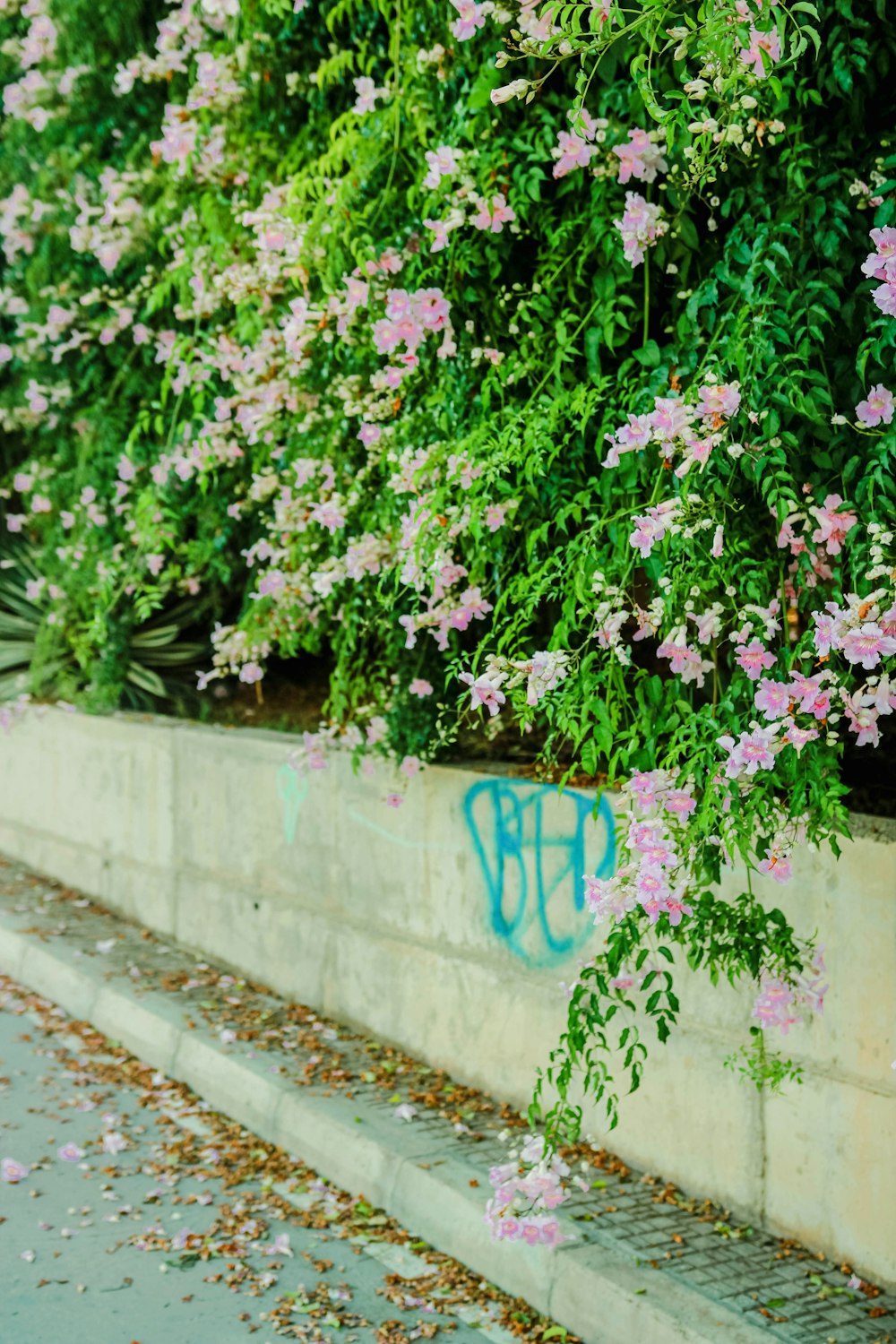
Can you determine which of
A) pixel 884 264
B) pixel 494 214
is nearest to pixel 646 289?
pixel 494 214

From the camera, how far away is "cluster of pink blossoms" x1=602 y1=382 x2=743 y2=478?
319cm

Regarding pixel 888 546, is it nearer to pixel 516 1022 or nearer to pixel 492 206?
pixel 492 206

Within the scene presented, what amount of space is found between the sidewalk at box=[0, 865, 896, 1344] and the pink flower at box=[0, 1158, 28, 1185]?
2.82 feet

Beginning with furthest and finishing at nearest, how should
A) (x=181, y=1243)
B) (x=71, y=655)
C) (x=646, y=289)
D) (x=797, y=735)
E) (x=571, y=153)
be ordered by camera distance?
(x=71, y=655), (x=181, y=1243), (x=646, y=289), (x=571, y=153), (x=797, y=735)

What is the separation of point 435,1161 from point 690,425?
2.56m

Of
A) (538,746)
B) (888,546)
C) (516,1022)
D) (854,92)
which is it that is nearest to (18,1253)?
(516,1022)

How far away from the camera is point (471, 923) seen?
540 cm

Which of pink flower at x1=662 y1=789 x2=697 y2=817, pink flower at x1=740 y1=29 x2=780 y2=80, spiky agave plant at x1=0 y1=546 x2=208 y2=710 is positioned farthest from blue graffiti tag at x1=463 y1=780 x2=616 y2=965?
spiky agave plant at x1=0 y1=546 x2=208 y2=710

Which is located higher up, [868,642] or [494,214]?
[494,214]

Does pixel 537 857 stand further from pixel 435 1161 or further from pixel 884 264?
pixel 884 264

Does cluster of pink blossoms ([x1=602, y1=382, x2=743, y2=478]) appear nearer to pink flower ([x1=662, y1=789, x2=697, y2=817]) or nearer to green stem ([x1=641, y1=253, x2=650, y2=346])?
green stem ([x1=641, y1=253, x2=650, y2=346])

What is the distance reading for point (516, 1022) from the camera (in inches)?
204

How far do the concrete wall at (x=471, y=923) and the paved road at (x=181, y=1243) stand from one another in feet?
2.52

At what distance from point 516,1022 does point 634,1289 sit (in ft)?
4.72
